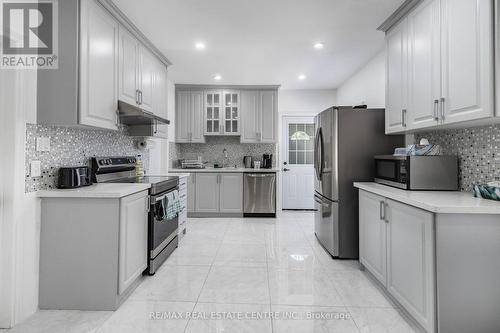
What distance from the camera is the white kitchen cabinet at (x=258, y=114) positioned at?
5.09m

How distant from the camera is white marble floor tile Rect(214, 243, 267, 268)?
278 centimetres

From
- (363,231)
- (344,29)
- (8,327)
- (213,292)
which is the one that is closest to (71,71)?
(8,327)

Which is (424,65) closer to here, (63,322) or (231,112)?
(63,322)

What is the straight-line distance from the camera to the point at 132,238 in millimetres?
2133

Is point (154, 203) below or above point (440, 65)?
below

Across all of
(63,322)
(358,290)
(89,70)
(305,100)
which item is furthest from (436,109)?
(305,100)

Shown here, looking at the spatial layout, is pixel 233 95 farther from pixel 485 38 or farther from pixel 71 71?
pixel 485 38

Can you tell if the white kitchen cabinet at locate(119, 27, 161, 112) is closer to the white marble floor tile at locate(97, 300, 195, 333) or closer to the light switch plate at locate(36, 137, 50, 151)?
the light switch plate at locate(36, 137, 50, 151)

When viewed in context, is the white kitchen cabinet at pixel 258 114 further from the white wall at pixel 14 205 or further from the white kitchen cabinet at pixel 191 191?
the white wall at pixel 14 205

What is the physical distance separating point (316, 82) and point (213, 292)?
13.7 feet

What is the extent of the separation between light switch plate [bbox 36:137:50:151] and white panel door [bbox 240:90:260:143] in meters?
3.46

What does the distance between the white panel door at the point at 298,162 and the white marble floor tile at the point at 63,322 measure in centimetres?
423

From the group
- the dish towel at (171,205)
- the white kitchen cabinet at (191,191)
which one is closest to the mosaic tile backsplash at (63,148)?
the dish towel at (171,205)

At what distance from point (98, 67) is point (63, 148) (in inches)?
29.9
